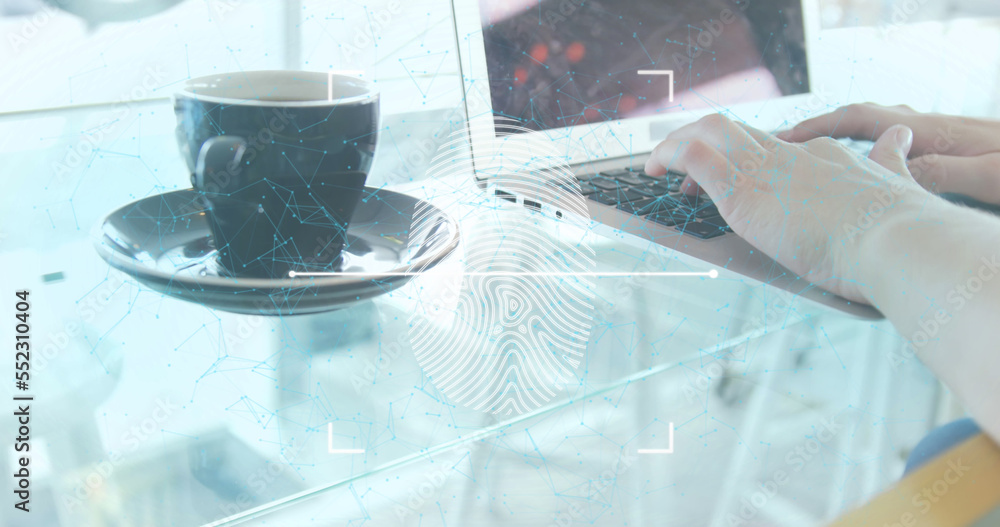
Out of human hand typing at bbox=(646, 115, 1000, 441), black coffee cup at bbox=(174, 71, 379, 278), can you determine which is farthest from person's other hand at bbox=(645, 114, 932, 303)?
black coffee cup at bbox=(174, 71, 379, 278)

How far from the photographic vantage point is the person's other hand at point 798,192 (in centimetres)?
38

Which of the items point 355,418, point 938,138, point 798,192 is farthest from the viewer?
point 938,138

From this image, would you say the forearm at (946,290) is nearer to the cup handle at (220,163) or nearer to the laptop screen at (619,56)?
the laptop screen at (619,56)

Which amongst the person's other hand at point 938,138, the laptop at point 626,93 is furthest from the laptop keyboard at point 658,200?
the person's other hand at point 938,138

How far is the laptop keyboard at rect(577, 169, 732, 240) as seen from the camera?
413 millimetres

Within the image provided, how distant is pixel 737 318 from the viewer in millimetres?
388

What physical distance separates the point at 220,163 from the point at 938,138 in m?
0.60

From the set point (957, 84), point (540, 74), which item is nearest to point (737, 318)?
point (540, 74)

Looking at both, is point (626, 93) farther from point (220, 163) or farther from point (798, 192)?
point (220, 163)

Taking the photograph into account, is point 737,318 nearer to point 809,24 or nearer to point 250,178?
point 250,178

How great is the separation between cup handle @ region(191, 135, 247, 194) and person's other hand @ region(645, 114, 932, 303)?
28cm
